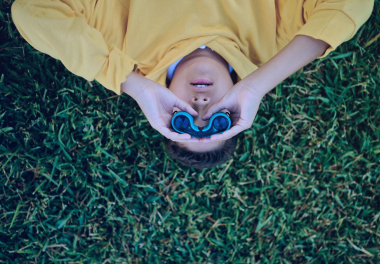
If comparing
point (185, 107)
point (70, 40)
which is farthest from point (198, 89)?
point (70, 40)

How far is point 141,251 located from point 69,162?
992mm

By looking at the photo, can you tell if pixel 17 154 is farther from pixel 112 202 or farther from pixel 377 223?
pixel 377 223

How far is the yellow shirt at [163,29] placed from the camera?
1.60 meters

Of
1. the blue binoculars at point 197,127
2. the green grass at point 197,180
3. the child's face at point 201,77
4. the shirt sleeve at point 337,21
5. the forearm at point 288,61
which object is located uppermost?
the shirt sleeve at point 337,21

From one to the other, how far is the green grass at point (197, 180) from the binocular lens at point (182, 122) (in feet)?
2.37

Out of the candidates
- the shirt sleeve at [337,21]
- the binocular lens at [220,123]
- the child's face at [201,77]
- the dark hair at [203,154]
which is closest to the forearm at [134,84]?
the child's face at [201,77]

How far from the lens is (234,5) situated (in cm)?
186

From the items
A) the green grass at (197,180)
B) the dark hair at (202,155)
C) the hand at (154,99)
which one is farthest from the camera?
the green grass at (197,180)

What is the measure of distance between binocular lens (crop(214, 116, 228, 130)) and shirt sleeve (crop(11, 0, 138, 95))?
60cm

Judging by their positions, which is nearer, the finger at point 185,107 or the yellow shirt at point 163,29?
the yellow shirt at point 163,29

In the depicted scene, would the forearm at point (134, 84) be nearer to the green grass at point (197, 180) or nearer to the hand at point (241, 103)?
the hand at point (241, 103)

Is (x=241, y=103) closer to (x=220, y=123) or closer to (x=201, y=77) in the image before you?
(x=220, y=123)

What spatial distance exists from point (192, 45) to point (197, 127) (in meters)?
0.58

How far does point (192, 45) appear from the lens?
74.0 inches
